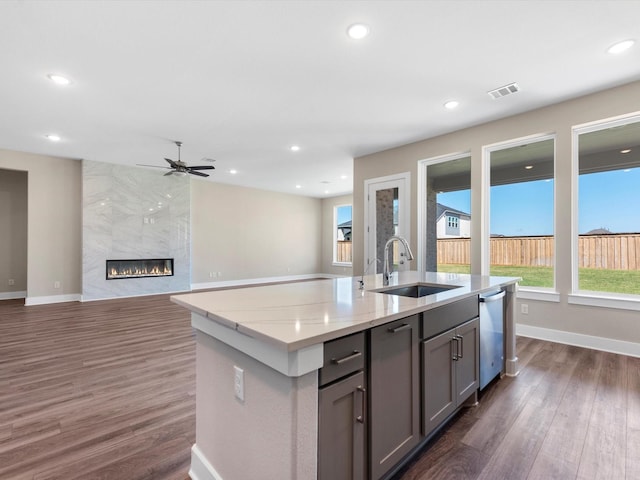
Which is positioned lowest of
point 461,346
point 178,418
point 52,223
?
point 178,418

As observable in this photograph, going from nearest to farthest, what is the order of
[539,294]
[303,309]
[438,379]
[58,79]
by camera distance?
[303,309], [438,379], [58,79], [539,294]

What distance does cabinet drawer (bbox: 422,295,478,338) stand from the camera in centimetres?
170

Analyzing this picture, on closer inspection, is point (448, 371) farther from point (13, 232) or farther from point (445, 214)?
point (13, 232)

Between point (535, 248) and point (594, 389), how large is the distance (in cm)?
214

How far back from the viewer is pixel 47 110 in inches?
155

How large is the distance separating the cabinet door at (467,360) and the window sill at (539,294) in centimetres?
233

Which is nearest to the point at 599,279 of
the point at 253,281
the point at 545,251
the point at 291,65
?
the point at 545,251

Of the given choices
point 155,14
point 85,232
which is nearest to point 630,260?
point 155,14

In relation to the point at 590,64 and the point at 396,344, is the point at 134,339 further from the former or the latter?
the point at 590,64

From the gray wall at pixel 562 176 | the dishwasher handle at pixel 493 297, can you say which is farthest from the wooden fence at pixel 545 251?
the dishwasher handle at pixel 493 297

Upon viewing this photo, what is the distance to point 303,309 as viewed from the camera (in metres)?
1.47

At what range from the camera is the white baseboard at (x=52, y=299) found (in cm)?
593

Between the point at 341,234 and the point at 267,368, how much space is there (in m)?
9.59

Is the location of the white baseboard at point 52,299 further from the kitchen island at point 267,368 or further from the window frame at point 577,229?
the window frame at point 577,229
